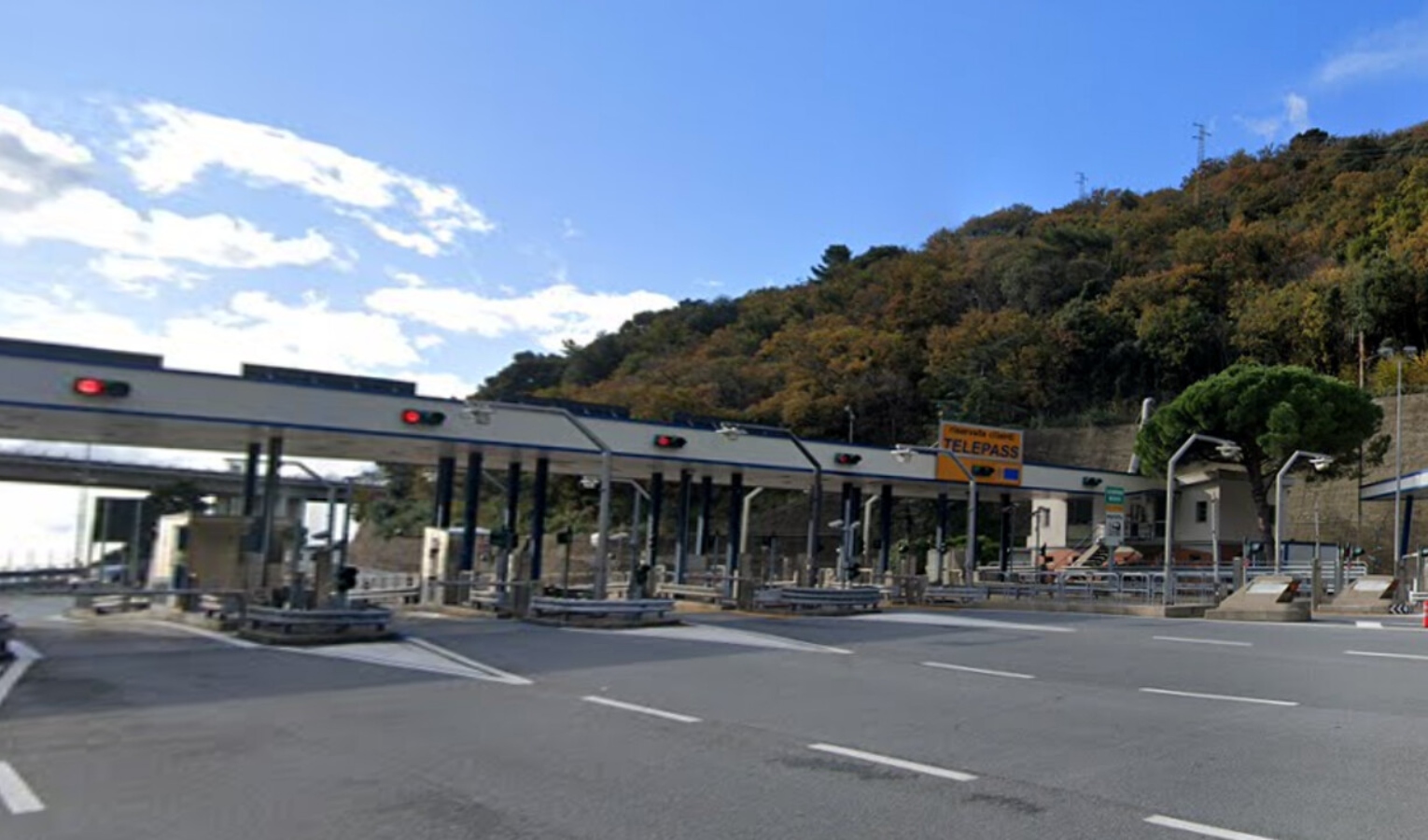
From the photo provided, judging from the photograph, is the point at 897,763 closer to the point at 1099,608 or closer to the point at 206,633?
the point at 206,633

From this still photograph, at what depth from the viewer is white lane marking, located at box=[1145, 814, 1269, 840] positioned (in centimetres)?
626

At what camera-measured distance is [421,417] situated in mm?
28422

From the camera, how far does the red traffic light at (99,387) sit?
933 inches

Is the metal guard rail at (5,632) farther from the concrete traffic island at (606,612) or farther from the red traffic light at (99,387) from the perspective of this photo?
the concrete traffic island at (606,612)

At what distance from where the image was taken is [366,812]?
7.02 meters

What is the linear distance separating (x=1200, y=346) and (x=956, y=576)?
34.1 meters

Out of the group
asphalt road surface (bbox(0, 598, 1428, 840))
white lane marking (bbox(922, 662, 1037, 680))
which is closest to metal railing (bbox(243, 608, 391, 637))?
asphalt road surface (bbox(0, 598, 1428, 840))

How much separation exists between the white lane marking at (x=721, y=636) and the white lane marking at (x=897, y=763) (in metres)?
8.52

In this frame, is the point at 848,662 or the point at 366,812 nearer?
the point at 366,812

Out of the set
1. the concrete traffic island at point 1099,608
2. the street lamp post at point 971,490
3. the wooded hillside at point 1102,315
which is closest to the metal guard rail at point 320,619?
the concrete traffic island at point 1099,608

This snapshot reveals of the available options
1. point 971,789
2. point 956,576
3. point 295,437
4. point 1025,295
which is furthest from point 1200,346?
point 971,789

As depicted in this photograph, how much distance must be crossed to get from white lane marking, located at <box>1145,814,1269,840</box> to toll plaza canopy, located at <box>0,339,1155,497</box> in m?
18.4

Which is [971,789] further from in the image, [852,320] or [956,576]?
[852,320]

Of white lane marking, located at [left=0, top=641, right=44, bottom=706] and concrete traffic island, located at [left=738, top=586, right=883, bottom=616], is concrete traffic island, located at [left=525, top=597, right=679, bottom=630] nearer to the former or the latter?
concrete traffic island, located at [left=738, top=586, right=883, bottom=616]
